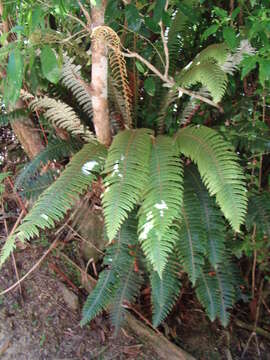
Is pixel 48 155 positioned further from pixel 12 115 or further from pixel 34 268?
pixel 34 268

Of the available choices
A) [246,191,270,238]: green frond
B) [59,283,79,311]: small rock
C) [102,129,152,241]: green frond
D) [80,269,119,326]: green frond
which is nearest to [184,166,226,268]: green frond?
[246,191,270,238]: green frond

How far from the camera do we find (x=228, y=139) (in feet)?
6.88

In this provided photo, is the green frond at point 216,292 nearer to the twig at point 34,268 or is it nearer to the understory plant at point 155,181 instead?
the understory plant at point 155,181

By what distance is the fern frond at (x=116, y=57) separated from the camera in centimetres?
173

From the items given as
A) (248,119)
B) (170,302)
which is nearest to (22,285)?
(170,302)

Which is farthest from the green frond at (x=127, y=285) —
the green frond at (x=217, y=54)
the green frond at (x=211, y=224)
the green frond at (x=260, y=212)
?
the green frond at (x=217, y=54)

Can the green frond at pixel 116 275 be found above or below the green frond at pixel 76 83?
below

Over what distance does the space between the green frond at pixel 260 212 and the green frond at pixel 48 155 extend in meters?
1.04

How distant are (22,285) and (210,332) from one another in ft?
4.21

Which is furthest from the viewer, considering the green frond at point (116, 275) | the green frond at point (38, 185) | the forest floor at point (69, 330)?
the forest floor at point (69, 330)

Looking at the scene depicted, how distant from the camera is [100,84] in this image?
6.53 ft

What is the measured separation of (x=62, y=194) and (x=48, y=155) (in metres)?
0.50

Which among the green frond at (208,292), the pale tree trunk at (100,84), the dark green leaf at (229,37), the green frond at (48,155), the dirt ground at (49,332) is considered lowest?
the dirt ground at (49,332)

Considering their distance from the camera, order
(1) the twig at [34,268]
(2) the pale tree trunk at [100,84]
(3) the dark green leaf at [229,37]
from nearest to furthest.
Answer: (3) the dark green leaf at [229,37] < (2) the pale tree trunk at [100,84] < (1) the twig at [34,268]
